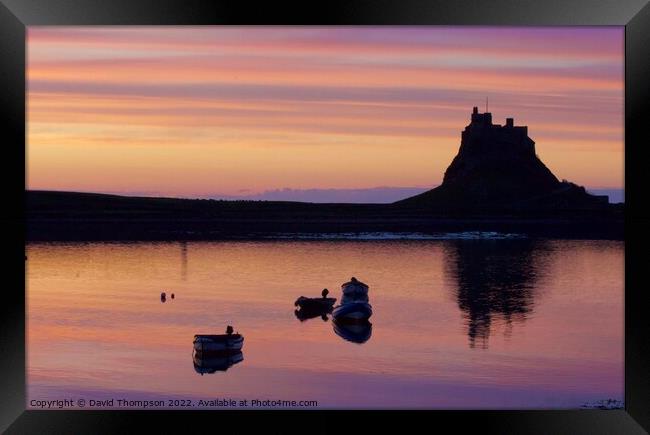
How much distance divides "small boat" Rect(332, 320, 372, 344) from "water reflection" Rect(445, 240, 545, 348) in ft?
12.5

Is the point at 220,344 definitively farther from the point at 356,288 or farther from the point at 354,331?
the point at 356,288

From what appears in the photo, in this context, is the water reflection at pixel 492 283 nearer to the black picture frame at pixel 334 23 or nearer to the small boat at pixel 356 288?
the small boat at pixel 356 288

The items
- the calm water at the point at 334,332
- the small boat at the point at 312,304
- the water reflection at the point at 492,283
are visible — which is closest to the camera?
the calm water at the point at 334,332

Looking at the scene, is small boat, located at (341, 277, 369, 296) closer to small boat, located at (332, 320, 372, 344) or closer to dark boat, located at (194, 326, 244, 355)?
small boat, located at (332, 320, 372, 344)

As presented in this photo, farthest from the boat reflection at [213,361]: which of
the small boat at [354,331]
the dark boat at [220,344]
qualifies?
the small boat at [354,331]

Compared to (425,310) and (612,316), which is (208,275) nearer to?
(425,310)

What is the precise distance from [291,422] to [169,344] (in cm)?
2339

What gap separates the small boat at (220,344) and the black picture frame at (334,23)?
16.0 m

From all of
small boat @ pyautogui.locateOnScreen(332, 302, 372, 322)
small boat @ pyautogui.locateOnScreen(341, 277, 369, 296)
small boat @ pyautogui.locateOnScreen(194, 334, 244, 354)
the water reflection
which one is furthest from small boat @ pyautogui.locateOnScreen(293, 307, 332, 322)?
small boat @ pyautogui.locateOnScreen(194, 334, 244, 354)

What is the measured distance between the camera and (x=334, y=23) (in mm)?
7902

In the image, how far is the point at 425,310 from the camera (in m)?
40.0

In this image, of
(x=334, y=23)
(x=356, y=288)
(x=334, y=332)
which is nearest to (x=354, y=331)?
(x=334, y=332)

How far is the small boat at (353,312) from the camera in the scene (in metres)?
32.8

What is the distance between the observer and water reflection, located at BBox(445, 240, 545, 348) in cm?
3856
